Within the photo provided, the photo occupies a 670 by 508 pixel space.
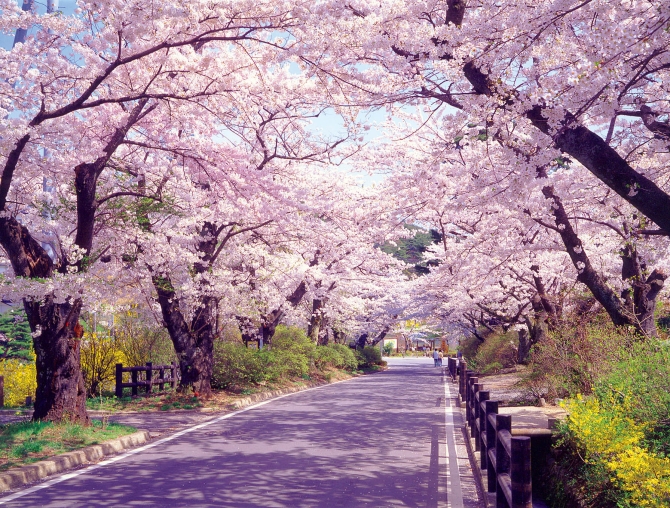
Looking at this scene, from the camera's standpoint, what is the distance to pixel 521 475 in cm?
532

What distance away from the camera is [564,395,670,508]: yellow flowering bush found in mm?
4637

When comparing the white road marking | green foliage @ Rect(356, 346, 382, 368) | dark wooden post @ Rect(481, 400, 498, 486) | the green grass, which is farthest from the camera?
green foliage @ Rect(356, 346, 382, 368)

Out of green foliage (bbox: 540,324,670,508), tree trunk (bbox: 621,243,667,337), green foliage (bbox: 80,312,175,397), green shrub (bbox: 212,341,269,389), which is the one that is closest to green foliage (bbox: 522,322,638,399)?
green foliage (bbox: 540,324,670,508)

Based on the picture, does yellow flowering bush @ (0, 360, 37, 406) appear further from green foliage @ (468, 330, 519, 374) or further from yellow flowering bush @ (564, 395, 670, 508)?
green foliage @ (468, 330, 519, 374)

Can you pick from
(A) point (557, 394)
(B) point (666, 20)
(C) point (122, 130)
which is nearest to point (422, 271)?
(A) point (557, 394)

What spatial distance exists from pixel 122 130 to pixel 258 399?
11.8 meters

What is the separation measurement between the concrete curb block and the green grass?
0.20m

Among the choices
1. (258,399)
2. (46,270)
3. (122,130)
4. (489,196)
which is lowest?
(258,399)

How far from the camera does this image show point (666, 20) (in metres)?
6.60

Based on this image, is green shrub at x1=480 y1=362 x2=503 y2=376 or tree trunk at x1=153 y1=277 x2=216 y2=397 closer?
tree trunk at x1=153 y1=277 x2=216 y2=397

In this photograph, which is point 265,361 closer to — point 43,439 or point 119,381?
point 119,381

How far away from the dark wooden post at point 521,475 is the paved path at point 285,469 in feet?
7.47

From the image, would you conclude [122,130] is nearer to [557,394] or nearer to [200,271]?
[200,271]

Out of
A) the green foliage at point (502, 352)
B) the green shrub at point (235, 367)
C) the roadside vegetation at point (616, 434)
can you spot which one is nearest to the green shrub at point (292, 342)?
the green shrub at point (235, 367)
